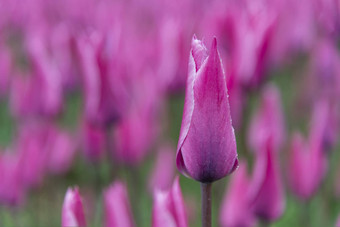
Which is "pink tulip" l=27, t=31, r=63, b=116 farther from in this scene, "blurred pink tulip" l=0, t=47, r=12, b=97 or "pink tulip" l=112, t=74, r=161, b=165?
"blurred pink tulip" l=0, t=47, r=12, b=97

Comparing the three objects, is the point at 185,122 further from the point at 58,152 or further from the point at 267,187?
the point at 58,152

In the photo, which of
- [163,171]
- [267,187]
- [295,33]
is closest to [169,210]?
[267,187]

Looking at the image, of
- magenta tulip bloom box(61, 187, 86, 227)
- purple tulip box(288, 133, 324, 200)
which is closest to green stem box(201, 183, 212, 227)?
magenta tulip bloom box(61, 187, 86, 227)

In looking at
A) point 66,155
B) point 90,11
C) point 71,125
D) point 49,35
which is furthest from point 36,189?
point 90,11

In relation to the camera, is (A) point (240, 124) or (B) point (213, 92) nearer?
(B) point (213, 92)

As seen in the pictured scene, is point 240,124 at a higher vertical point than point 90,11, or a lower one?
lower

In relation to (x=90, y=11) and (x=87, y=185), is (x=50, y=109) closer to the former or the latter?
(x=87, y=185)
